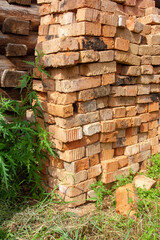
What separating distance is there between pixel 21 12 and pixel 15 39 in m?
0.39

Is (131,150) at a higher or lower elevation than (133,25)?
lower

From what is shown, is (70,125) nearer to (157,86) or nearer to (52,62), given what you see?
(52,62)

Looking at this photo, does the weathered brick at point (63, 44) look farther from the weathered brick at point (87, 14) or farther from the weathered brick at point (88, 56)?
the weathered brick at point (87, 14)

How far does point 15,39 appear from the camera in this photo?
3.47 meters

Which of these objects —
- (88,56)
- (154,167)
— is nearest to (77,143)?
A: (88,56)

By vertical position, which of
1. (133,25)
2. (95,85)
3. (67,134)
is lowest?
(67,134)

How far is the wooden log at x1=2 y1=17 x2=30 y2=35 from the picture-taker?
11.0ft

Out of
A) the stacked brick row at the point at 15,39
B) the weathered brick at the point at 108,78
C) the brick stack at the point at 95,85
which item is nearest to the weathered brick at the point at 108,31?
the brick stack at the point at 95,85

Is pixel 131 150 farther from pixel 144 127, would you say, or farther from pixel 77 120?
pixel 77 120

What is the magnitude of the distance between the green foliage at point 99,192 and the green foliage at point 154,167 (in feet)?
2.48

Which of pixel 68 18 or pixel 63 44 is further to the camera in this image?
pixel 68 18

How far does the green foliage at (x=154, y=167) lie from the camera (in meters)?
3.58

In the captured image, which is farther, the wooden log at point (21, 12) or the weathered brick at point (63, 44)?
the wooden log at point (21, 12)

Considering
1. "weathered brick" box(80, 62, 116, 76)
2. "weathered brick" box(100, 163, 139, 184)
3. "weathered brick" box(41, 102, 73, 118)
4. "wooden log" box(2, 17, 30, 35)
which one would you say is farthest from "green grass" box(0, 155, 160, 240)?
"wooden log" box(2, 17, 30, 35)
